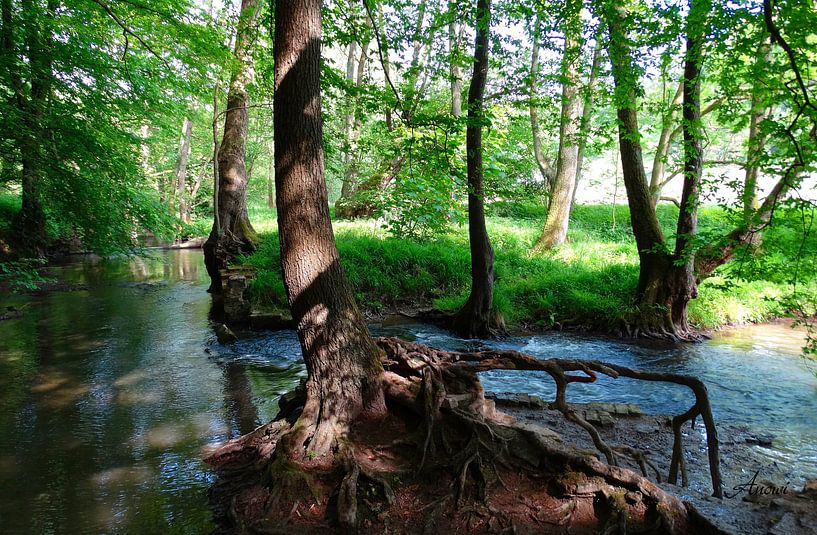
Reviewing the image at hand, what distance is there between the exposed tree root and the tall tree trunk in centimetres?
586

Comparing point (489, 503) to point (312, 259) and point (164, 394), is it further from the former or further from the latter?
point (164, 394)

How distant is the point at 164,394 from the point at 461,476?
4.96 metres

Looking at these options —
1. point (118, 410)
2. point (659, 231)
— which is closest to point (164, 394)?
point (118, 410)

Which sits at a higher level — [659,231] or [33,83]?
[33,83]

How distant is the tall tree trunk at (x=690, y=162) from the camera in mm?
6914

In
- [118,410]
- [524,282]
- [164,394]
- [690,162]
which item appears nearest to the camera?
[118,410]

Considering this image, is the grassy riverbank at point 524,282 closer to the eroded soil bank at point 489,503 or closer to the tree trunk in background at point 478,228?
the tree trunk in background at point 478,228

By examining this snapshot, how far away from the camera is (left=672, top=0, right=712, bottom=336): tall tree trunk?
6914mm

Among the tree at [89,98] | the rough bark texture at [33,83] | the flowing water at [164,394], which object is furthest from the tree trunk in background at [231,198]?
the rough bark texture at [33,83]

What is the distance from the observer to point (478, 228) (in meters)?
9.68

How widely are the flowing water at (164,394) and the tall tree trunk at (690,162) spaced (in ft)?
3.54

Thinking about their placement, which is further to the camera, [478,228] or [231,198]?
[231,198]

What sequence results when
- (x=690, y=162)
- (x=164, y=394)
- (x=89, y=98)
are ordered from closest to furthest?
1. (x=164, y=394)
2. (x=89, y=98)
3. (x=690, y=162)

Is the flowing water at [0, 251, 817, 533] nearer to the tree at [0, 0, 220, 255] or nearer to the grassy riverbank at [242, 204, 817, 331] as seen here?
the grassy riverbank at [242, 204, 817, 331]
